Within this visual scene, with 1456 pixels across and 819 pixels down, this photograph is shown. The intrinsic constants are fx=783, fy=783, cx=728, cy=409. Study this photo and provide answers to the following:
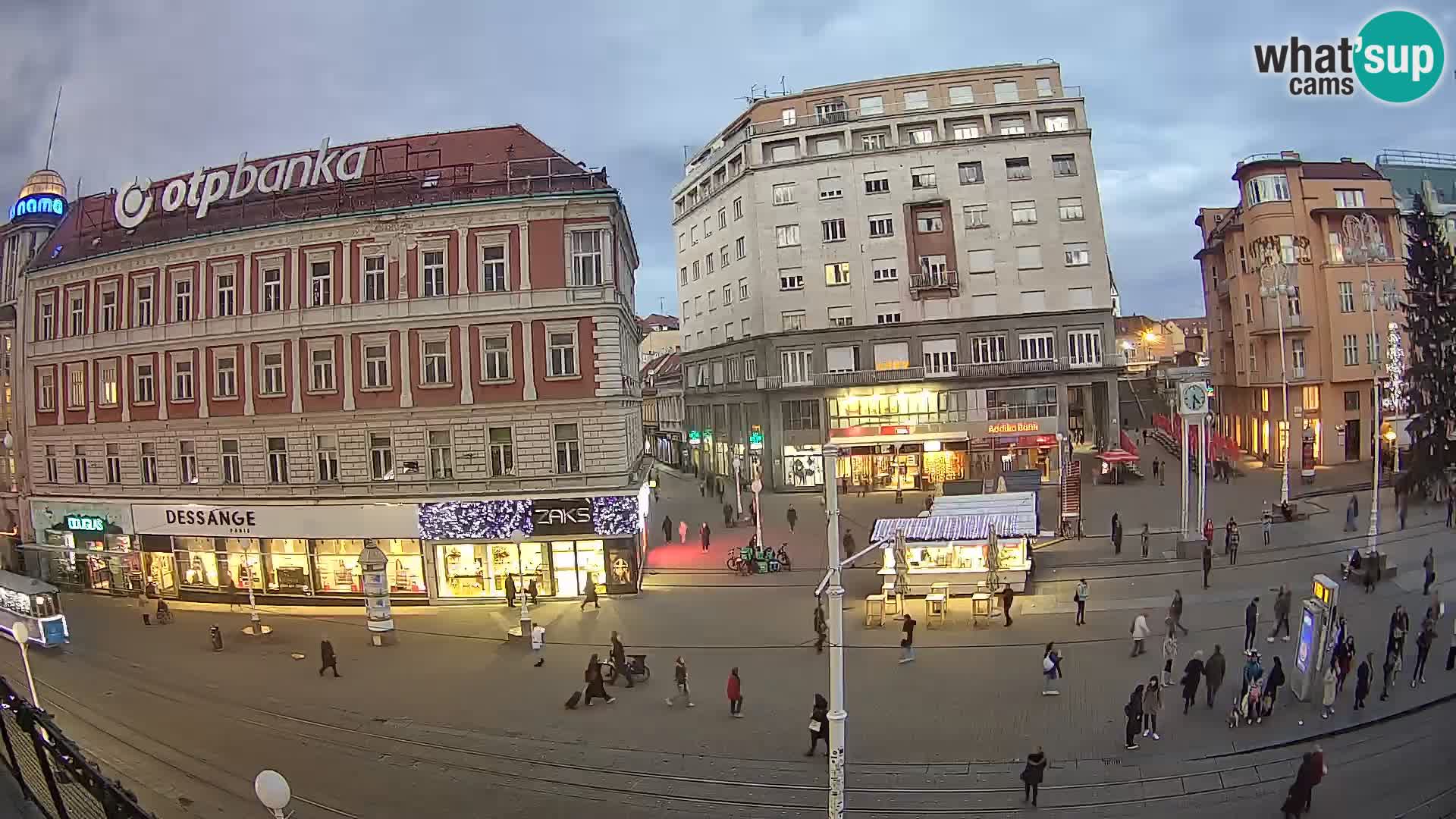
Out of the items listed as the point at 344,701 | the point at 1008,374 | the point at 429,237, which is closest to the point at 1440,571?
the point at 1008,374

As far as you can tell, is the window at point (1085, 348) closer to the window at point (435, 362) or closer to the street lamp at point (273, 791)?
the window at point (435, 362)

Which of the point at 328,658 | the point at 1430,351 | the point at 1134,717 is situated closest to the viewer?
the point at 1134,717

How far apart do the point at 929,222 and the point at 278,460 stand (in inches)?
1710

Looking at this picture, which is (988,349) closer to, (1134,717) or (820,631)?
(820,631)

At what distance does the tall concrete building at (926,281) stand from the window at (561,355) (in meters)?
27.7

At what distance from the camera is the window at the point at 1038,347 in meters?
53.5

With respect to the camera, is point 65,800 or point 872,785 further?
point 872,785

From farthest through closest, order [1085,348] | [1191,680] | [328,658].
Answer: [1085,348]
[328,658]
[1191,680]

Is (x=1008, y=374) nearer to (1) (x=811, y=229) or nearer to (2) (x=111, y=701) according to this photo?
(1) (x=811, y=229)

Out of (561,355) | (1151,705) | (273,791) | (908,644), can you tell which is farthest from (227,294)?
(1151,705)

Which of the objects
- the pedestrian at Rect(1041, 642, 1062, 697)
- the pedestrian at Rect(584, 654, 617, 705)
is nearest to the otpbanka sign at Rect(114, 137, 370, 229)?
the pedestrian at Rect(584, 654, 617, 705)

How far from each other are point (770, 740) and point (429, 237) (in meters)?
23.5

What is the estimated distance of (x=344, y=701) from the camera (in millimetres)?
21172

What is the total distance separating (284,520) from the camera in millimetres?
31594
